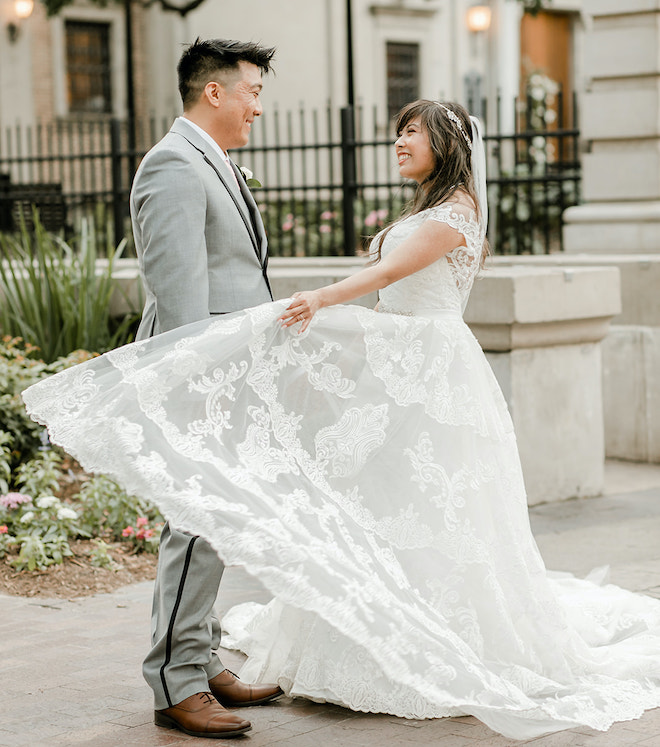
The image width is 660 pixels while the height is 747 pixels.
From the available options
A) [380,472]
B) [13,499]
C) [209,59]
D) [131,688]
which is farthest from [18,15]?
[380,472]

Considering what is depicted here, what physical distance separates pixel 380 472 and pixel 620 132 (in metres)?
6.31

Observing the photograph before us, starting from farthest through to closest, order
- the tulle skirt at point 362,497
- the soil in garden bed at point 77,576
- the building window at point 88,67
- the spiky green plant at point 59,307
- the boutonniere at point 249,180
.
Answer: the building window at point 88,67 → the spiky green plant at point 59,307 → the soil in garden bed at point 77,576 → the boutonniere at point 249,180 → the tulle skirt at point 362,497

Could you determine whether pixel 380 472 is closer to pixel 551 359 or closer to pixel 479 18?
pixel 551 359

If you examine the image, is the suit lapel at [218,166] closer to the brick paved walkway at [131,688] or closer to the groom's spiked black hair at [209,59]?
the groom's spiked black hair at [209,59]

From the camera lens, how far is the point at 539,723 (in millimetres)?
3973

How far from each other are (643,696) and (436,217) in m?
1.75

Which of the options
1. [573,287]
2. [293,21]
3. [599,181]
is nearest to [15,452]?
[573,287]

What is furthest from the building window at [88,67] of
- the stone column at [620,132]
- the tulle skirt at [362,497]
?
the tulle skirt at [362,497]

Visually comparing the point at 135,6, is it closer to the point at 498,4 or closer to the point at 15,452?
the point at 498,4

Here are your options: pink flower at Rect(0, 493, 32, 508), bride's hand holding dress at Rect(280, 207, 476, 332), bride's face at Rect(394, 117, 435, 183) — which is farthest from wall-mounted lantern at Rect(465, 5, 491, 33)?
bride's hand holding dress at Rect(280, 207, 476, 332)

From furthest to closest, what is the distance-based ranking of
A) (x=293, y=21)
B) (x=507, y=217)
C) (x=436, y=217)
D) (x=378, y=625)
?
1. (x=293, y=21)
2. (x=507, y=217)
3. (x=436, y=217)
4. (x=378, y=625)

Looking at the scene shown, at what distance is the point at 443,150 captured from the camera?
14.7 ft

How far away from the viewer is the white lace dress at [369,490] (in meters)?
3.83

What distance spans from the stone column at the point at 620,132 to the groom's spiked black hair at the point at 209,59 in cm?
600
